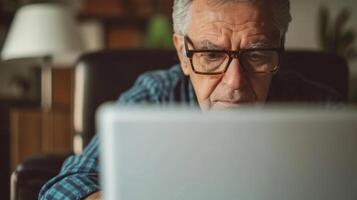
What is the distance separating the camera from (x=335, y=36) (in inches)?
66.4

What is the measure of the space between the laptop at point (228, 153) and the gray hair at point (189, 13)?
0.93 feet

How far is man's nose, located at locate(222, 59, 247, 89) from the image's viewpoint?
50cm

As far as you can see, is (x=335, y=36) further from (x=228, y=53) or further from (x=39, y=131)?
(x=228, y=53)

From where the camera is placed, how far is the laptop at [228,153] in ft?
0.83

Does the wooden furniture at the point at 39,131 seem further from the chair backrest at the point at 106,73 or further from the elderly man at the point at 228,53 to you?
the elderly man at the point at 228,53

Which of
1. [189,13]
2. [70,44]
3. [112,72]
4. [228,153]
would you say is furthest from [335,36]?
[228,153]

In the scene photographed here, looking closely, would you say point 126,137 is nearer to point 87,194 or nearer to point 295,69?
point 87,194

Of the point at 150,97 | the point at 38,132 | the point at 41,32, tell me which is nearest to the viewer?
the point at 150,97

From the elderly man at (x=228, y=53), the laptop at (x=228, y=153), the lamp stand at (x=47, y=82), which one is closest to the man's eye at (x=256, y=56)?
the elderly man at (x=228, y=53)

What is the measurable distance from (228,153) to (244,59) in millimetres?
269

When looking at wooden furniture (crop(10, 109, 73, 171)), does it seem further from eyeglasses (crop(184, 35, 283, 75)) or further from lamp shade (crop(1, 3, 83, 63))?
eyeglasses (crop(184, 35, 283, 75))

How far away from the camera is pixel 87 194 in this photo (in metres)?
0.49

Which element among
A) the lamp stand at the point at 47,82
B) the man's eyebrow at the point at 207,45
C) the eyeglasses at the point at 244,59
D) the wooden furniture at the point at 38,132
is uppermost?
the man's eyebrow at the point at 207,45

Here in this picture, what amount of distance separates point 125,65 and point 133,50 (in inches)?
1.4
